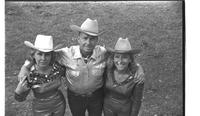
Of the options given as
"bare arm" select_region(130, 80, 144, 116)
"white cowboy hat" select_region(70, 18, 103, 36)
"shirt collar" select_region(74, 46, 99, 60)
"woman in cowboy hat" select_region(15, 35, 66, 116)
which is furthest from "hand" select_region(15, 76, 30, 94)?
"bare arm" select_region(130, 80, 144, 116)

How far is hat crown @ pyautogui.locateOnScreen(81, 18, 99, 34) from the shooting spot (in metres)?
2.68

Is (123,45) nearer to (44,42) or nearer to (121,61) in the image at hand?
(121,61)

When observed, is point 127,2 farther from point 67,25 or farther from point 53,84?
point 53,84

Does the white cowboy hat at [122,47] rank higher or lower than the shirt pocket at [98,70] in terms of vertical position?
higher

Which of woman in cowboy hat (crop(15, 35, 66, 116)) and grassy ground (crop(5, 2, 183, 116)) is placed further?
grassy ground (crop(5, 2, 183, 116))

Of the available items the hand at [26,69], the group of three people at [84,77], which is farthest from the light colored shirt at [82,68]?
the hand at [26,69]

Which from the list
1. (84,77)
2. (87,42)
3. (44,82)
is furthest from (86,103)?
(87,42)

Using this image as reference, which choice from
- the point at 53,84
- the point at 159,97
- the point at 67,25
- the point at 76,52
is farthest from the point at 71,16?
the point at 159,97

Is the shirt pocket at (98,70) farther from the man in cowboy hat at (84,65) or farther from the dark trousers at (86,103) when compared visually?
the dark trousers at (86,103)

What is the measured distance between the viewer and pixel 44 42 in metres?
2.70

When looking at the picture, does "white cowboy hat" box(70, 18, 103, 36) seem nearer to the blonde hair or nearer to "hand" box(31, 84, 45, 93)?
the blonde hair

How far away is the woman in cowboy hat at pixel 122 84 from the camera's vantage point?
272cm

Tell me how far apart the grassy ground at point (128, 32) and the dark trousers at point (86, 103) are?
345 millimetres

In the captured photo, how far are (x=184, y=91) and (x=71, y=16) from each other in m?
1.10
